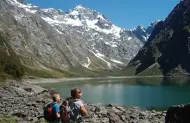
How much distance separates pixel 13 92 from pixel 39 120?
135 ft

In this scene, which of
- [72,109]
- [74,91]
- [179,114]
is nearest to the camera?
[74,91]

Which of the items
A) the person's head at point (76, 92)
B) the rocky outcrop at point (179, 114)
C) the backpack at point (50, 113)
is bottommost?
the rocky outcrop at point (179, 114)

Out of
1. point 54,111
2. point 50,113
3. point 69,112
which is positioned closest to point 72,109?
point 69,112

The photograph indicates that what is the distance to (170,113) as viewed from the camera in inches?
950

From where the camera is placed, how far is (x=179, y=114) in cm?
2338

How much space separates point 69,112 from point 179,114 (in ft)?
32.8

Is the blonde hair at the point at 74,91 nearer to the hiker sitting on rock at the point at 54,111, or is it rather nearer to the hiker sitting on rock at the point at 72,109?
the hiker sitting on rock at the point at 72,109

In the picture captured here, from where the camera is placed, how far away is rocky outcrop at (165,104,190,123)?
901 inches

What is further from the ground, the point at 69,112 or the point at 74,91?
the point at 74,91

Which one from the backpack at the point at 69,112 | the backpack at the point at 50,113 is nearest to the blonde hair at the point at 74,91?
the backpack at the point at 69,112

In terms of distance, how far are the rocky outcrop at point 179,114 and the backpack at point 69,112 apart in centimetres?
944

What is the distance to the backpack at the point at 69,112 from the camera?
1666cm

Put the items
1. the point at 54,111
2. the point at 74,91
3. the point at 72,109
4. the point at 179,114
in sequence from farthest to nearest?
the point at 179,114 → the point at 72,109 → the point at 54,111 → the point at 74,91

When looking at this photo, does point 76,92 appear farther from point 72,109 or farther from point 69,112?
point 69,112
